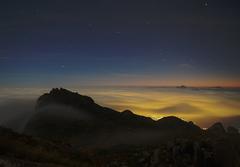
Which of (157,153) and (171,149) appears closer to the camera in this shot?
Result: (157,153)

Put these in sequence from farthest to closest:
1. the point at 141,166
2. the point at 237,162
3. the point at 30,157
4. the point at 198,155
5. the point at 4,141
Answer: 1. the point at 198,155
2. the point at 141,166
3. the point at 237,162
4. the point at 4,141
5. the point at 30,157

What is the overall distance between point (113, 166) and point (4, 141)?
2447cm

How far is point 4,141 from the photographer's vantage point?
2889cm

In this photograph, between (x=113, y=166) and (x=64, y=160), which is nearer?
(x=64, y=160)

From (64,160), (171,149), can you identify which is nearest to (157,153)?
(171,149)

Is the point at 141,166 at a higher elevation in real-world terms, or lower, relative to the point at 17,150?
lower

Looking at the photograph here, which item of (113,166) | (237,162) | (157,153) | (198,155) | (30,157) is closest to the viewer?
(30,157)

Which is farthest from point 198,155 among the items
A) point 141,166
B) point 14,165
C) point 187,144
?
point 14,165

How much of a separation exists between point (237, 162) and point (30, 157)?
250 ft

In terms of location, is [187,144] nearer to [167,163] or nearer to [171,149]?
Result: [171,149]

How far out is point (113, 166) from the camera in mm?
50406

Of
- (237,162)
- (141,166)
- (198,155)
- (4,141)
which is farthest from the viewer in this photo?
(198,155)

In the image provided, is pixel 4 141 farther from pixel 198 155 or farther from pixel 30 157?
pixel 198 155

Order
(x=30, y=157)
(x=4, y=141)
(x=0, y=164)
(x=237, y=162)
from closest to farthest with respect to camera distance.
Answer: (x=0, y=164) < (x=30, y=157) < (x=4, y=141) < (x=237, y=162)
